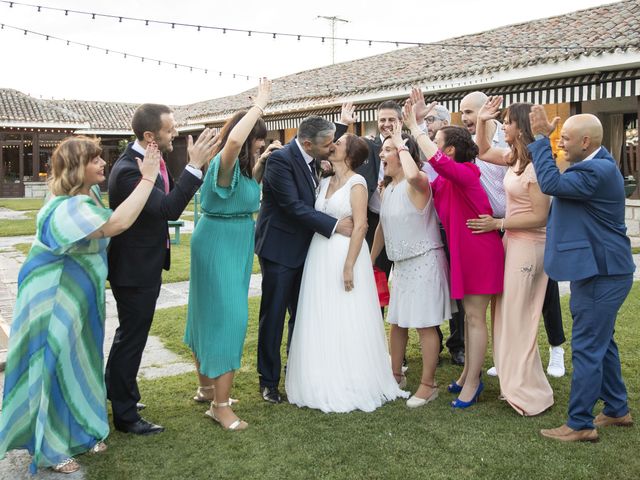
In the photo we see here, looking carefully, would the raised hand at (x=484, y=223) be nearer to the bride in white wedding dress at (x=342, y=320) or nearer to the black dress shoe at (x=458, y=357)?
the bride in white wedding dress at (x=342, y=320)

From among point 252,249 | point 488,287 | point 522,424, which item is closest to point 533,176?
point 488,287

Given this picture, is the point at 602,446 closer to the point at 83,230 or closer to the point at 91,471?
the point at 91,471

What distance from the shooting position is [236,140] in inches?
138

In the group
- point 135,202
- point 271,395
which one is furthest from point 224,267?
point 271,395

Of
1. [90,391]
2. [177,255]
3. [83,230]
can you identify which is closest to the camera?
[83,230]

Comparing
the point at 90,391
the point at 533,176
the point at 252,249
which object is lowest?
the point at 90,391

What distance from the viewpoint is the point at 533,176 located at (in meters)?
3.71

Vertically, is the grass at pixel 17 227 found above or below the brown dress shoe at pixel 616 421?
above

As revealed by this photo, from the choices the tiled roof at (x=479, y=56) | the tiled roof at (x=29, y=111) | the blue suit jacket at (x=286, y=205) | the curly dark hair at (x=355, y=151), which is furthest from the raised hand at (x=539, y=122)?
the tiled roof at (x=29, y=111)

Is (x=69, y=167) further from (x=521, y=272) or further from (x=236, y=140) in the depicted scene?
(x=521, y=272)

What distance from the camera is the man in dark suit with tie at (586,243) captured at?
10.7 ft

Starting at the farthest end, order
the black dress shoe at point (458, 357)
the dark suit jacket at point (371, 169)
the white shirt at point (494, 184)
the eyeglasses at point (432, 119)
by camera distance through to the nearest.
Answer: the eyeglasses at point (432, 119) → the black dress shoe at point (458, 357) → the dark suit jacket at point (371, 169) → the white shirt at point (494, 184)

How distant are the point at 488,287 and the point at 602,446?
3.47 feet

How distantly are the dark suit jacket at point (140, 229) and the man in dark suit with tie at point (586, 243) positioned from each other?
1846mm
